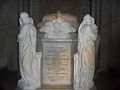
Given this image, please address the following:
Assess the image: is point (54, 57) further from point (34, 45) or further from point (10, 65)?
point (10, 65)

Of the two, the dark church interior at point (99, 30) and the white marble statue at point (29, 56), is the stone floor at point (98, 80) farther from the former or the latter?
the white marble statue at point (29, 56)

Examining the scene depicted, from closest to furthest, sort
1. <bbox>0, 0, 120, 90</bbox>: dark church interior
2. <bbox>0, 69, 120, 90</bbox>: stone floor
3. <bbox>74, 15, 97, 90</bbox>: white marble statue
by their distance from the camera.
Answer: <bbox>74, 15, 97, 90</bbox>: white marble statue
<bbox>0, 69, 120, 90</bbox>: stone floor
<bbox>0, 0, 120, 90</bbox>: dark church interior

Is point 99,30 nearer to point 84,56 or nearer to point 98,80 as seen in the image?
point 98,80

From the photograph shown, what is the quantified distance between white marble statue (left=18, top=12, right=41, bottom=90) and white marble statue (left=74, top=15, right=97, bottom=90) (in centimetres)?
49

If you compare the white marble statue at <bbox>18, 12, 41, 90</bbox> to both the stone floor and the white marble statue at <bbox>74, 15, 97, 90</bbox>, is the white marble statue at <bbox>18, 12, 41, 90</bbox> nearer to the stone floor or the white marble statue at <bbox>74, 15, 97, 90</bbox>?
the white marble statue at <bbox>74, 15, 97, 90</bbox>

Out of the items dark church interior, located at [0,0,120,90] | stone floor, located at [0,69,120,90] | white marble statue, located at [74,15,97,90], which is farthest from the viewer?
dark church interior, located at [0,0,120,90]

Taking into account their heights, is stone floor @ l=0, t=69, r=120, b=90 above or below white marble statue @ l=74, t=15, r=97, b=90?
below

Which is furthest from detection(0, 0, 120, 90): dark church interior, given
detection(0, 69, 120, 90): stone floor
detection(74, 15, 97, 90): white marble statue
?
detection(74, 15, 97, 90): white marble statue

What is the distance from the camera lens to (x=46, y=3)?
295 inches

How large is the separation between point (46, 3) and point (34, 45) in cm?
Answer: 235

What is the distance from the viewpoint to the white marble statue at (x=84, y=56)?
5.22 meters

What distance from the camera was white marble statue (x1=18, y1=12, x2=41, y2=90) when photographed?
5234 millimetres

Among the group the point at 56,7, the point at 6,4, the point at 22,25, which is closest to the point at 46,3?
the point at 56,7

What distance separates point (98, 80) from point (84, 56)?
1.46 meters
